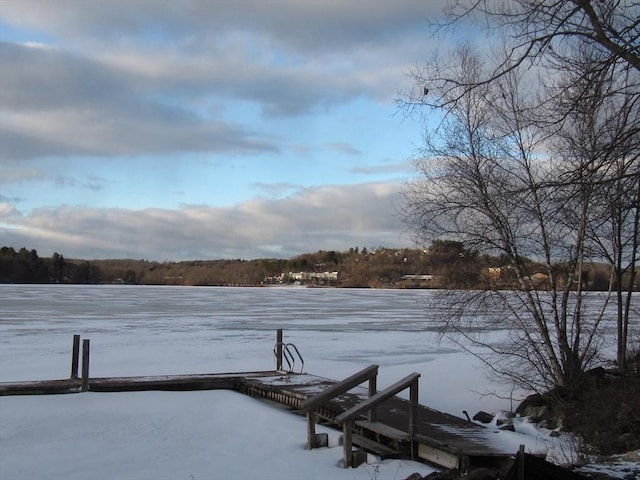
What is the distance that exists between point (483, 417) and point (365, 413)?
8.33 feet

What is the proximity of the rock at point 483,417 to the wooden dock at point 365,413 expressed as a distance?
3.82ft

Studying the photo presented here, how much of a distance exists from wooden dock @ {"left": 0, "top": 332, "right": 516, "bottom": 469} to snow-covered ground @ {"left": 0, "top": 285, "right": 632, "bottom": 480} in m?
0.25

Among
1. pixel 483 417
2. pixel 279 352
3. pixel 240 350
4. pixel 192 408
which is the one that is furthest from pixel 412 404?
pixel 240 350

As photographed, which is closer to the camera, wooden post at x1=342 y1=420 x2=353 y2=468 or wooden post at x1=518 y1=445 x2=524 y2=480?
wooden post at x1=518 y1=445 x2=524 y2=480

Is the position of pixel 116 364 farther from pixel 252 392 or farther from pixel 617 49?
pixel 617 49

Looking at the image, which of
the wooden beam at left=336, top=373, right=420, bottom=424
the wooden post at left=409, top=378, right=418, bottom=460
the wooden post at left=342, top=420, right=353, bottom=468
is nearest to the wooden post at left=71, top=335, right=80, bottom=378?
the wooden beam at left=336, top=373, right=420, bottom=424

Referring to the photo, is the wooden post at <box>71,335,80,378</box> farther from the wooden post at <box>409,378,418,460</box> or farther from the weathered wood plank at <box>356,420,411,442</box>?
the wooden post at <box>409,378,418,460</box>

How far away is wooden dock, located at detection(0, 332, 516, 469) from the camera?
757 cm

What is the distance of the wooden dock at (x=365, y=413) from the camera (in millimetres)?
7570

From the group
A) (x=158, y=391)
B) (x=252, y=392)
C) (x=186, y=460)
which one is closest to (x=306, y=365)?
(x=252, y=392)

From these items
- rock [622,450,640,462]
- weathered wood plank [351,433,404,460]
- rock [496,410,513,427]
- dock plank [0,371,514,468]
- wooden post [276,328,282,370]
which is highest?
wooden post [276,328,282,370]

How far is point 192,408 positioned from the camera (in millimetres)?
11242

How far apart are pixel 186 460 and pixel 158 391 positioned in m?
4.77

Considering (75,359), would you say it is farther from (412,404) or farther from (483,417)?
(483,417)
